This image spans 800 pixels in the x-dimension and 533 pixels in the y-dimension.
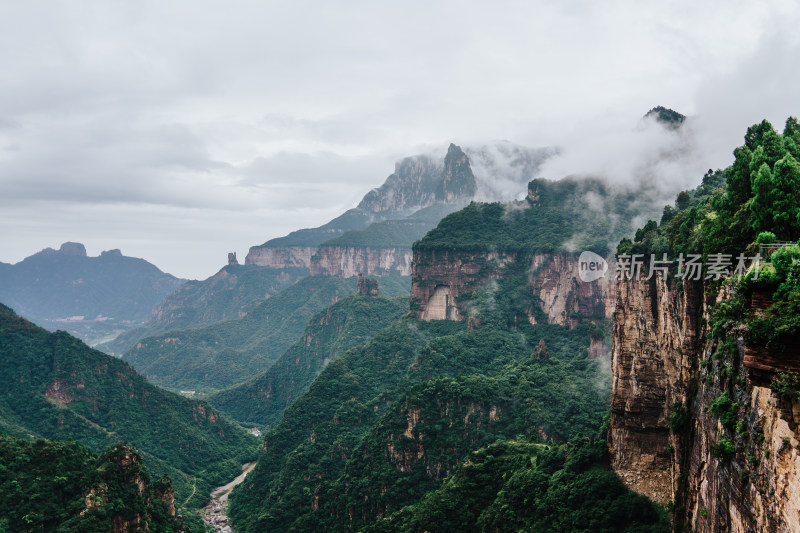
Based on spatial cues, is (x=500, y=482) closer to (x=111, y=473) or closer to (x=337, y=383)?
(x=111, y=473)

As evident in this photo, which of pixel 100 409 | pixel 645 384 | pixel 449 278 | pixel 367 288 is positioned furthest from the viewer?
pixel 367 288

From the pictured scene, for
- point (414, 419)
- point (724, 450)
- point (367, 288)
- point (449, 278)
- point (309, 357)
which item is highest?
point (449, 278)

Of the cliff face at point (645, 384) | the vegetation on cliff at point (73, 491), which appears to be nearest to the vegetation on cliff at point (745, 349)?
the cliff face at point (645, 384)

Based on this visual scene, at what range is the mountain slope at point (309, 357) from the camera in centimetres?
12731

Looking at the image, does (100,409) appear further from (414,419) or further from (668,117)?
(668,117)

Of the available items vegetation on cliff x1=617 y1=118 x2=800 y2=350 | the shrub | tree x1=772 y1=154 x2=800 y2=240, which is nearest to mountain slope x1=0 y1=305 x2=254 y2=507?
vegetation on cliff x1=617 y1=118 x2=800 y2=350

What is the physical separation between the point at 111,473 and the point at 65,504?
3.57 metres

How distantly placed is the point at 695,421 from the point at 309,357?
11670cm

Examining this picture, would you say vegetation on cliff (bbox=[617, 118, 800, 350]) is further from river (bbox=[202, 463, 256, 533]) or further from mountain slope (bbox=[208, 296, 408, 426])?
mountain slope (bbox=[208, 296, 408, 426])

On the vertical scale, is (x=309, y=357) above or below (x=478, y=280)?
below

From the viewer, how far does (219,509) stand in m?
75.8

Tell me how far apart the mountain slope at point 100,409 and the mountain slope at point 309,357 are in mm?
28559

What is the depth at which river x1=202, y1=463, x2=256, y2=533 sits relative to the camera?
6969cm

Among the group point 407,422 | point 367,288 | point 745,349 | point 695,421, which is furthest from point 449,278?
point 745,349
